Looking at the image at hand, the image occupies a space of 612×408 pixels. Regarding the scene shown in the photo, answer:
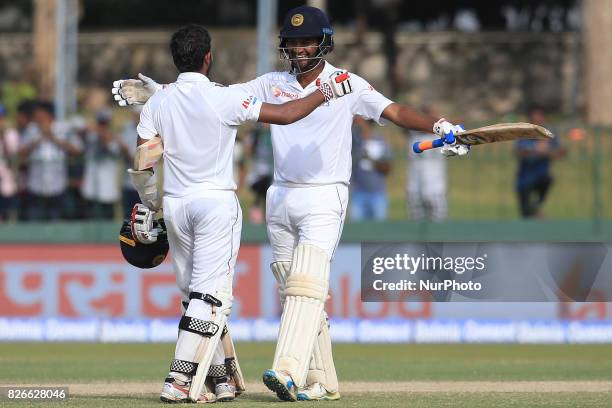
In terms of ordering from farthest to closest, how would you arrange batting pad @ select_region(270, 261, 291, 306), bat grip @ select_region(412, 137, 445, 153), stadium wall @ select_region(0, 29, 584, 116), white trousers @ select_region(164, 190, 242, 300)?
stadium wall @ select_region(0, 29, 584, 116)
batting pad @ select_region(270, 261, 291, 306)
bat grip @ select_region(412, 137, 445, 153)
white trousers @ select_region(164, 190, 242, 300)

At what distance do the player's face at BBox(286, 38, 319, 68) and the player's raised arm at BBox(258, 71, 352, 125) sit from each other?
1.43 ft

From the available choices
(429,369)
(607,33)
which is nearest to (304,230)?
(429,369)

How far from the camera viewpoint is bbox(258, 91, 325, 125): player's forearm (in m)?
7.52

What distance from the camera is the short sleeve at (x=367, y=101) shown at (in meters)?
8.00

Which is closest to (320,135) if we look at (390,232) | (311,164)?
(311,164)

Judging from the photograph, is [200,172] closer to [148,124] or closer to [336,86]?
[148,124]

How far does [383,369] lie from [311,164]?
3.39m

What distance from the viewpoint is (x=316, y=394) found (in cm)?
795

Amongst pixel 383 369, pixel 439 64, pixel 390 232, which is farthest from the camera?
pixel 439 64

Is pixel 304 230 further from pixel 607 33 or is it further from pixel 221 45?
pixel 221 45

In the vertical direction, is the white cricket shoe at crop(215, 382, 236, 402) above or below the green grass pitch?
above

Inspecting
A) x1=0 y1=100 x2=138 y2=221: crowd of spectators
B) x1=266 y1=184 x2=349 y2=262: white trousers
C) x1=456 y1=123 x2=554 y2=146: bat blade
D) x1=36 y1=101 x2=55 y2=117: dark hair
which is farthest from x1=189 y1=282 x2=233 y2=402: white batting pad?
x1=36 y1=101 x2=55 y2=117: dark hair

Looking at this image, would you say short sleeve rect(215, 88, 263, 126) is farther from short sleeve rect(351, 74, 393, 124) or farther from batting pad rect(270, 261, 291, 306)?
batting pad rect(270, 261, 291, 306)

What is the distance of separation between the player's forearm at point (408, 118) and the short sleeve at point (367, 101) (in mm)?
43
